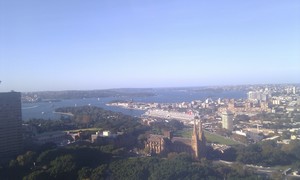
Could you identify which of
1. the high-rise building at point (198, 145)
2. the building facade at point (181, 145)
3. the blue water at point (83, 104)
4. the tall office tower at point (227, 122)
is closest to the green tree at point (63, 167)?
the building facade at point (181, 145)

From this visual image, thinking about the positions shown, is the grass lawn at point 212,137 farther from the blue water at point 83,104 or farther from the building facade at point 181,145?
the blue water at point 83,104

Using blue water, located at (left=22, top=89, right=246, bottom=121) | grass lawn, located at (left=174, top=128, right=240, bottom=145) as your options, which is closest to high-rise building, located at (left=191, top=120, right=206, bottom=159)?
grass lawn, located at (left=174, top=128, right=240, bottom=145)

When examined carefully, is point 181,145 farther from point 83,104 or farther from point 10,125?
point 83,104

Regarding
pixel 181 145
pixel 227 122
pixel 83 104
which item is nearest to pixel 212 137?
pixel 227 122

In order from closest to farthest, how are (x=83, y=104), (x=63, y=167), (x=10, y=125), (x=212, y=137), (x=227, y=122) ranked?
(x=63, y=167)
(x=10, y=125)
(x=212, y=137)
(x=227, y=122)
(x=83, y=104)

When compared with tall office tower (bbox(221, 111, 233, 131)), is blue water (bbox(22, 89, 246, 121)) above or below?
above

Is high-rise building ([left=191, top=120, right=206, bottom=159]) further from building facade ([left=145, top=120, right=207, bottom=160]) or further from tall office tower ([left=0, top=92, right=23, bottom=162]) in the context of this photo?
tall office tower ([left=0, top=92, right=23, bottom=162])

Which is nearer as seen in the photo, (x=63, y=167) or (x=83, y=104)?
(x=63, y=167)

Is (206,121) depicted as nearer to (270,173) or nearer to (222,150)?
(222,150)

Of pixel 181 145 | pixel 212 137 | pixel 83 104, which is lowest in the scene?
pixel 212 137
